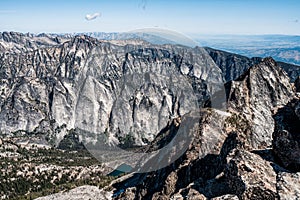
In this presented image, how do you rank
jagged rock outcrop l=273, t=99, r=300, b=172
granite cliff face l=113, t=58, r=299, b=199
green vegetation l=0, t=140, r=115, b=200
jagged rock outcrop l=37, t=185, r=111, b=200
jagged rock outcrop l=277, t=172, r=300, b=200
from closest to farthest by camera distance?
jagged rock outcrop l=277, t=172, r=300, b=200 < granite cliff face l=113, t=58, r=299, b=199 < jagged rock outcrop l=273, t=99, r=300, b=172 < jagged rock outcrop l=37, t=185, r=111, b=200 < green vegetation l=0, t=140, r=115, b=200

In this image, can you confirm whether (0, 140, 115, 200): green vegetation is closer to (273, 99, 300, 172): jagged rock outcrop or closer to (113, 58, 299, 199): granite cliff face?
(113, 58, 299, 199): granite cliff face

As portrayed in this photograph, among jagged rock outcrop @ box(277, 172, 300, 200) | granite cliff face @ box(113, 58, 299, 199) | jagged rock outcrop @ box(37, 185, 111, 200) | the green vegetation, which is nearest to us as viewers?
jagged rock outcrop @ box(277, 172, 300, 200)

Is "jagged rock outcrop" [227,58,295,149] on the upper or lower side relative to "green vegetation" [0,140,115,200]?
upper

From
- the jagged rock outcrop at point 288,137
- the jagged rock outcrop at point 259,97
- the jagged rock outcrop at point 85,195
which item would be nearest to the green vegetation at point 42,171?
the jagged rock outcrop at point 85,195

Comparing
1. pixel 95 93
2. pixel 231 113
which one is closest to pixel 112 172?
pixel 231 113

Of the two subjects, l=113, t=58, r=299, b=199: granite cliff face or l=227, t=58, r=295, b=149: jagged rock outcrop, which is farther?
l=227, t=58, r=295, b=149: jagged rock outcrop

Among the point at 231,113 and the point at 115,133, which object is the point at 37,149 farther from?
the point at 231,113

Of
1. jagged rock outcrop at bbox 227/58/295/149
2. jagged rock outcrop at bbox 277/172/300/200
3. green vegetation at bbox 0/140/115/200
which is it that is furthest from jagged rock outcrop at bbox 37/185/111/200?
jagged rock outcrop at bbox 277/172/300/200

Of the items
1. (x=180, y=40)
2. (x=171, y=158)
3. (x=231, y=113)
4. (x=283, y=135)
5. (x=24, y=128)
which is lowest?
(x=24, y=128)

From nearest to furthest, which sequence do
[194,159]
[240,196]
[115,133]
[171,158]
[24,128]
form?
1. [240,196]
2. [194,159]
3. [171,158]
4. [115,133]
5. [24,128]

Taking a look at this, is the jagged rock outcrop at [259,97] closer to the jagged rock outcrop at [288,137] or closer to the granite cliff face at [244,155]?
the granite cliff face at [244,155]
